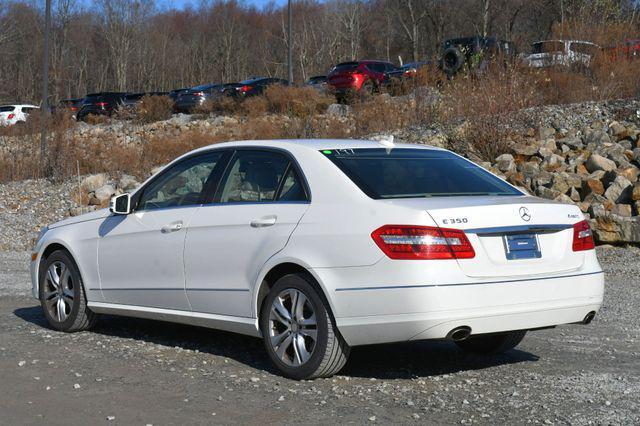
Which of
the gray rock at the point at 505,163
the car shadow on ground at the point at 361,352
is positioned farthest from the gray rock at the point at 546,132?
the car shadow on ground at the point at 361,352

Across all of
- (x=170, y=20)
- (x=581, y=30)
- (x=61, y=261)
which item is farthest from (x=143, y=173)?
(x=170, y=20)

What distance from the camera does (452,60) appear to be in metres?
28.6

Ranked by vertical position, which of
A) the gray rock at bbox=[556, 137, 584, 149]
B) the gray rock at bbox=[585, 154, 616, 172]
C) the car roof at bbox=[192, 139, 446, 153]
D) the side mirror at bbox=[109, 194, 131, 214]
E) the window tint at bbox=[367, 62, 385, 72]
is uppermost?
the window tint at bbox=[367, 62, 385, 72]

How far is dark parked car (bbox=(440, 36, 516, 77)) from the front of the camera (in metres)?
22.1

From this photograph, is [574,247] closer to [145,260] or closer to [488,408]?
Answer: [488,408]

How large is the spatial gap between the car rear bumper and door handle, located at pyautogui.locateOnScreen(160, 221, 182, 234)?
1.70 meters

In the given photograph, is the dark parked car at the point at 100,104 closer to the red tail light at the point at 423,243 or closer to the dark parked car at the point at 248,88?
the dark parked car at the point at 248,88

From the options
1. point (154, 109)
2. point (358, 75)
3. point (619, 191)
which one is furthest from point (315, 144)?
point (154, 109)

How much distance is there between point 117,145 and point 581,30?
1239 cm

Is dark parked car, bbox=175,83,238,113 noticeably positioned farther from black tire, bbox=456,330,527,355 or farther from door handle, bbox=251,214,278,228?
door handle, bbox=251,214,278,228

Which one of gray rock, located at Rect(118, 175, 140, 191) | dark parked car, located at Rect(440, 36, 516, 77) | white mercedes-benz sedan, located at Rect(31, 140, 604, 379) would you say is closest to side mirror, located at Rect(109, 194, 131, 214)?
white mercedes-benz sedan, located at Rect(31, 140, 604, 379)

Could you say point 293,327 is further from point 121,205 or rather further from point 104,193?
point 104,193

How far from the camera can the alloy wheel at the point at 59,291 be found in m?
8.39

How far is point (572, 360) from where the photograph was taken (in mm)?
7078
